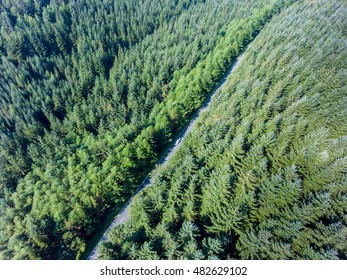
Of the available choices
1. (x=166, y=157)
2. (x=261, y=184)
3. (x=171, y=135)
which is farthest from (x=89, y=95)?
(x=261, y=184)

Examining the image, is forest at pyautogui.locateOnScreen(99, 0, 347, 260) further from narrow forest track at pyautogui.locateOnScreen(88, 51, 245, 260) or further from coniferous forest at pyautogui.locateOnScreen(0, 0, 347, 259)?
narrow forest track at pyautogui.locateOnScreen(88, 51, 245, 260)

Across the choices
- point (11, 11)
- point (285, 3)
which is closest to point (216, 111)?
point (285, 3)

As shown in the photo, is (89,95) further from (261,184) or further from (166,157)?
(261,184)

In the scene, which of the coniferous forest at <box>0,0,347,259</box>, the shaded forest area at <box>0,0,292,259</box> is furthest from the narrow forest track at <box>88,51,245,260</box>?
the shaded forest area at <box>0,0,292,259</box>

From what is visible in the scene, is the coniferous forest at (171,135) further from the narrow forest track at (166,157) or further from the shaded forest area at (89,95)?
the narrow forest track at (166,157)

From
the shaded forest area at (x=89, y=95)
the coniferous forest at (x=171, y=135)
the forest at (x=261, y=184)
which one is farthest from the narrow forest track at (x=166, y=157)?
the forest at (x=261, y=184)
